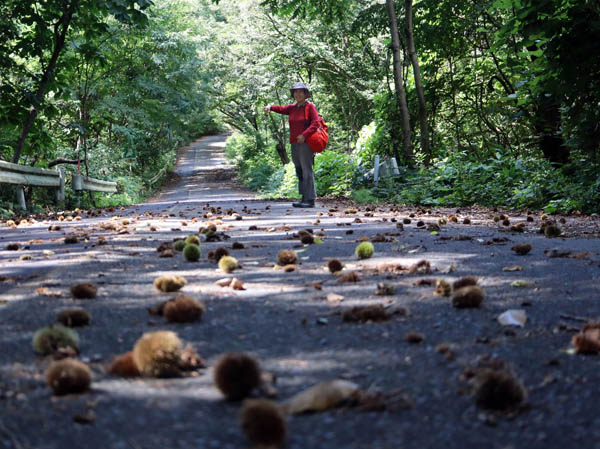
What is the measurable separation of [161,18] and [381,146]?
14823 millimetres

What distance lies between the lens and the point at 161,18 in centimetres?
→ 2619

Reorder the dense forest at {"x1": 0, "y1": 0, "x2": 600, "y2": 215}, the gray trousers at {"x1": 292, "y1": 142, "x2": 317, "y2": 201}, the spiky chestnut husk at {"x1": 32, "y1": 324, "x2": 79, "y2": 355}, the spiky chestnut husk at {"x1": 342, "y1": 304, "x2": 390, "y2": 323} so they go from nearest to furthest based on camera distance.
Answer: the spiky chestnut husk at {"x1": 32, "y1": 324, "x2": 79, "y2": 355}
the spiky chestnut husk at {"x1": 342, "y1": 304, "x2": 390, "y2": 323}
the dense forest at {"x1": 0, "y1": 0, "x2": 600, "y2": 215}
the gray trousers at {"x1": 292, "y1": 142, "x2": 317, "y2": 201}

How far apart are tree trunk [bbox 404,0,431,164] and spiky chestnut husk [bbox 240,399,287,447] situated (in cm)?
1402

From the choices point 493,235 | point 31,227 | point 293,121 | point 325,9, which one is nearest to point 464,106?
point 325,9

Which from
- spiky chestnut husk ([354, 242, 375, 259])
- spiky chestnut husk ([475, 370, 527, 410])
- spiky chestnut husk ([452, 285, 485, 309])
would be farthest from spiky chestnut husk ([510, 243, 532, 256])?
spiky chestnut husk ([475, 370, 527, 410])

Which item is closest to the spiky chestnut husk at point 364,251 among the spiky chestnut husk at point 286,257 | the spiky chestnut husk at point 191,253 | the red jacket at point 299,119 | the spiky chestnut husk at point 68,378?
the spiky chestnut husk at point 286,257

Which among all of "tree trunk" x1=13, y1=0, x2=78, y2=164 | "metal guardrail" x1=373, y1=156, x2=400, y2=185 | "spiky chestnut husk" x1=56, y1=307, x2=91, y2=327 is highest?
"tree trunk" x1=13, y1=0, x2=78, y2=164

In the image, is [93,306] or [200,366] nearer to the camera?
[200,366]

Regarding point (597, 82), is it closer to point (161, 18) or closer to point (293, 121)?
point (293, 121)

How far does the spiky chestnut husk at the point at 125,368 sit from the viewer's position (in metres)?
1.81

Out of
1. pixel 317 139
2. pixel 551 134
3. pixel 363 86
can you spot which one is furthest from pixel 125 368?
pixel 363 86

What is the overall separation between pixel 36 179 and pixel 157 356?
36.0 ft

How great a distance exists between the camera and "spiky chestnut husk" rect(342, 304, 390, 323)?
8.13ft

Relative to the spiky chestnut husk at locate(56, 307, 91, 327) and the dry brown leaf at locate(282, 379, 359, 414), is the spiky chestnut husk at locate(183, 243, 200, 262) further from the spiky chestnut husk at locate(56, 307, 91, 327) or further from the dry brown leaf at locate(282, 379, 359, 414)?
the dry brown leaf at locate(282, 379, 359, 414)
